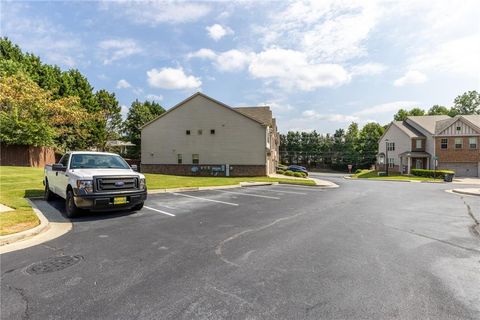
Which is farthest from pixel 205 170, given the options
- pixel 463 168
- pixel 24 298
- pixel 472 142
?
pixel 472 142

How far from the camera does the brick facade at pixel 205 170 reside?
103 feet

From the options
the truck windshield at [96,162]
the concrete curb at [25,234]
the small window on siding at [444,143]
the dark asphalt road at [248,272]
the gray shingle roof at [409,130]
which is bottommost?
the dark asphalt road at [248,272]

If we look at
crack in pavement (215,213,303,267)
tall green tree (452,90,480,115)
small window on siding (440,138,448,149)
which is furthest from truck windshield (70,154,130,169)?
tall green tree (452,90,480,115)

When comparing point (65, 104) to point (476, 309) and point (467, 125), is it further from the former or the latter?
point (467, 125)

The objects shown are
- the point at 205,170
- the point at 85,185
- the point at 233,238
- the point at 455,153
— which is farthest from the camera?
the point at 455,153

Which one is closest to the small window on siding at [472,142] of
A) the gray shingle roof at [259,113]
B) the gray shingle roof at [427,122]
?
the gray shingle roof at [427,122]

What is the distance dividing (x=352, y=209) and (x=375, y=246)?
5.14 m

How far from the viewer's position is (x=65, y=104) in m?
31.9

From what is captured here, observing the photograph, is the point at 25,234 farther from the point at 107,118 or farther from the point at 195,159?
the point at 107,118

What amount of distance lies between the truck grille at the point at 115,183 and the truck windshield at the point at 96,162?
1242 mm

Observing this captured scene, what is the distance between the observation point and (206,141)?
108ft

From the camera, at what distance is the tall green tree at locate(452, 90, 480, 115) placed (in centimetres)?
7294

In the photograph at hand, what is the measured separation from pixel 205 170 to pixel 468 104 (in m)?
80.1

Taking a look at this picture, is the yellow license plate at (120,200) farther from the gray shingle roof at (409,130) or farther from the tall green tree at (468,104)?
the tall green tree at (468,104)
